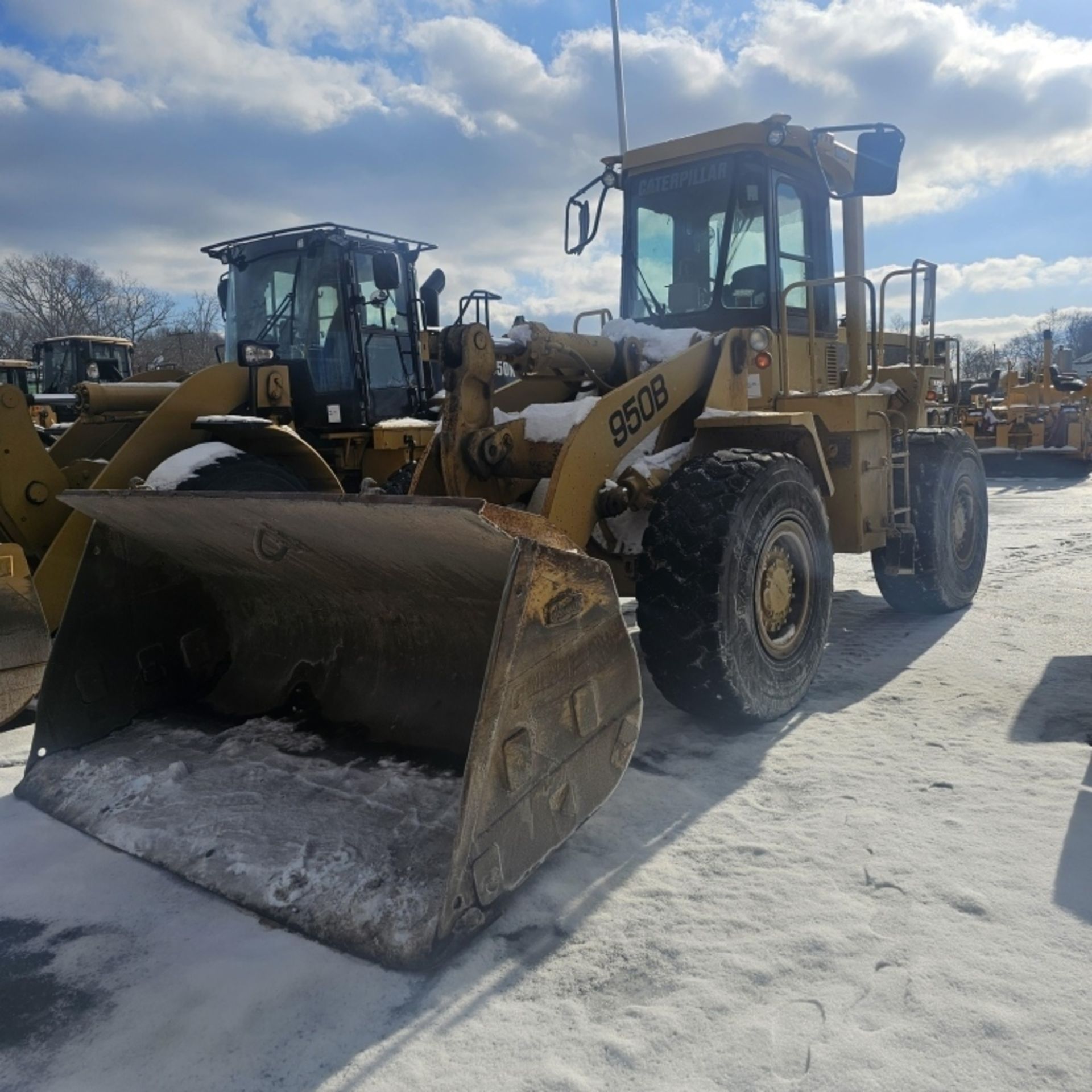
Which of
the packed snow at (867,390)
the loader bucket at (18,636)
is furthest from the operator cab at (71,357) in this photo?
the packed snow at (867,390)

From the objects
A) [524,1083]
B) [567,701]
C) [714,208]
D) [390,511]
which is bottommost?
[524,1083]

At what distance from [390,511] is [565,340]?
2.27 metres

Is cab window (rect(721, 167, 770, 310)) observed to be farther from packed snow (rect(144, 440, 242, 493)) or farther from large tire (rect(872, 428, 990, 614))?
packed snow (rect(144, 440, 242, 493))

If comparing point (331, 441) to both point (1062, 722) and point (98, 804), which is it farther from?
point (1062, 722)

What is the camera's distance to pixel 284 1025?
2.28 m

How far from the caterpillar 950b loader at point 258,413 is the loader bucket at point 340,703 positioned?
1261 mm

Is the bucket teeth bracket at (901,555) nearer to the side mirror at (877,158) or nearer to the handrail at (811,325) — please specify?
the handrail at (811,325)

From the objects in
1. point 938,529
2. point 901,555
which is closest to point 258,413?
point 901,555

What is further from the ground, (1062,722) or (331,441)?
(331,441)

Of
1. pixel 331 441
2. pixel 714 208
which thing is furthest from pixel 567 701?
pixel 331 441

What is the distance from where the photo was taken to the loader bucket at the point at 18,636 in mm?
4754

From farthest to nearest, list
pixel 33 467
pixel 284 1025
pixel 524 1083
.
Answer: pixel 33 467, pixel 284 1025, pixel 524 1083

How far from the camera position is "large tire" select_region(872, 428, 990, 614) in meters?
6.36

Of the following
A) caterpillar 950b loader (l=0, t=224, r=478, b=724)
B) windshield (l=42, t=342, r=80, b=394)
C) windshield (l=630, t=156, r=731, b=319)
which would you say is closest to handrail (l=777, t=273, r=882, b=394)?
windshield (l=630, t=156, r=731, b=319)
